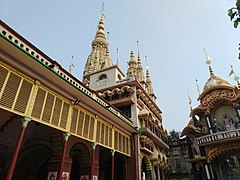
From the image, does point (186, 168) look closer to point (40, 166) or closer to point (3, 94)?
point (40, 166)

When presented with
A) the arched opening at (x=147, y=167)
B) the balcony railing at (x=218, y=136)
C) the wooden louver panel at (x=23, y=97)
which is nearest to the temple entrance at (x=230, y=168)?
the balcony railing at (x=218, y=136)

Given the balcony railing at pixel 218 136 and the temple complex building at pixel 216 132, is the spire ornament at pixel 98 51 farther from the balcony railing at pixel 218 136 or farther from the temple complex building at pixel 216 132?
the balcony railing at pixel 218 136

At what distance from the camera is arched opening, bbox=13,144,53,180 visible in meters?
13.5

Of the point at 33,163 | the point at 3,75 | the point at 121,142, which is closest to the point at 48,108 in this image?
the point at 3,75

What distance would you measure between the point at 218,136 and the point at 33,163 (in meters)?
16.2

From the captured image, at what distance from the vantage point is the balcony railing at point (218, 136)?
17.2 meters

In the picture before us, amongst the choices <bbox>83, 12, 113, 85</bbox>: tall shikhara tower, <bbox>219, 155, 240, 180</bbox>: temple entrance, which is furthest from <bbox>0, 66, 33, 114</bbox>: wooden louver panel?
<bbox>83, 12, 113, 85</bbox>: tall shikhara tower

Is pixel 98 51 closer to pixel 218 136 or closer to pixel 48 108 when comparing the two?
pixel 218 136

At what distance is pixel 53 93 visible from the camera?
377 inches

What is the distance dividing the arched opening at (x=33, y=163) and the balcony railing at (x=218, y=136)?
13.8 metres

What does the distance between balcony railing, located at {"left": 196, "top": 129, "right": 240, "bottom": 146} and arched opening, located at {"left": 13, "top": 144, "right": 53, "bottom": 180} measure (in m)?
13.8

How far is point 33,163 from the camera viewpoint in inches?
577

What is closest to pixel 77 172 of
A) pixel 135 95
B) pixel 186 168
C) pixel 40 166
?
pixel 40 166

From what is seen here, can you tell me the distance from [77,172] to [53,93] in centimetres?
983
